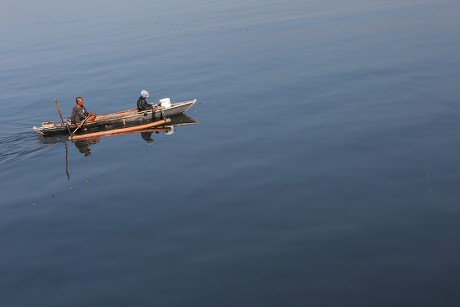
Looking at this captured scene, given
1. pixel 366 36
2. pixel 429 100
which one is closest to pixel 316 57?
pixel 366 36

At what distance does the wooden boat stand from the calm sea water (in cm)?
75

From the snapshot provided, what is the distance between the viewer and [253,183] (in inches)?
975

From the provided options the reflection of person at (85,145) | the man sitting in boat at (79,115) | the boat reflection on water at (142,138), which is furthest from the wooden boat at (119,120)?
the reflection of person at (85,145)

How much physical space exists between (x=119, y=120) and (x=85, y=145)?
2.36 metres

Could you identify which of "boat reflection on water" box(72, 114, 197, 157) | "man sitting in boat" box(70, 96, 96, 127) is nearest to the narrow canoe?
"boat reflection on water" box(72, 114, 197, 157)

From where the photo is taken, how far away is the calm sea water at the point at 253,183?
1797 centimetres

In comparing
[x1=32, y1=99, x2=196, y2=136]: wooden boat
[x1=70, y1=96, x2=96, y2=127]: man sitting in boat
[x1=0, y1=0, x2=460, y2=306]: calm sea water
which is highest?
[x1=70, y1=96, x2=96, y2=127]: man sitting in boat

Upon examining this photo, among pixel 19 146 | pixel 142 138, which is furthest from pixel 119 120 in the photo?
pixel 19 146

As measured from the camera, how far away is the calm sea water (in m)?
18.0

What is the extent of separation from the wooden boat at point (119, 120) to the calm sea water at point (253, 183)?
746 millimetres

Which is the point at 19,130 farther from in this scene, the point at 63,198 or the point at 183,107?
the point at 63,198

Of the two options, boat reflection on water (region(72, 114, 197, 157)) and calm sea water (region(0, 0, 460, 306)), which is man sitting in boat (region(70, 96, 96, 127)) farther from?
calm sea water (region(0, 0, 460, 306))

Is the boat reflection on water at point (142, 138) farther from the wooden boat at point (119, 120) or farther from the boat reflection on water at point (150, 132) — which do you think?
the wooden boat at point (119, 120)

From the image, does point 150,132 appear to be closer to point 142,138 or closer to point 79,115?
point 142,138
